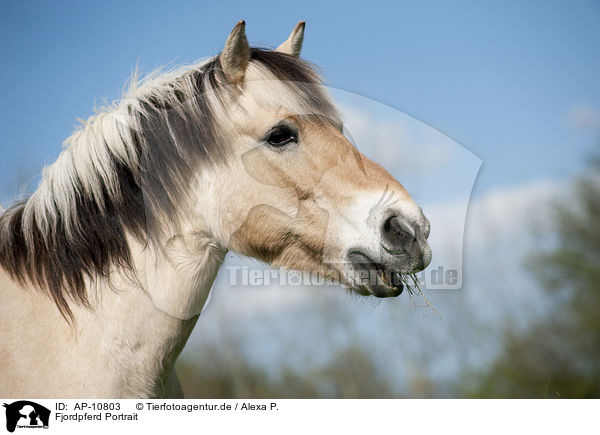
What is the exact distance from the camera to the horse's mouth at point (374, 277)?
2.25 m

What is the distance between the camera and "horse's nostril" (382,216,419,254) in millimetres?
2139

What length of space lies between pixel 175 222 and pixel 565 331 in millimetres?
10953

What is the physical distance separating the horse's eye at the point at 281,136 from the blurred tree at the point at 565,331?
27.3 ft

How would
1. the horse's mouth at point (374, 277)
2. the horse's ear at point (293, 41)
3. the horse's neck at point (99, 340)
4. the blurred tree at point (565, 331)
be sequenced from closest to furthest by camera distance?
the horse's neck at point (99, 340), the horse's mouth at point (374, 277), the horse's ear at point (293, 41), the blurred tree at point (565, 331)

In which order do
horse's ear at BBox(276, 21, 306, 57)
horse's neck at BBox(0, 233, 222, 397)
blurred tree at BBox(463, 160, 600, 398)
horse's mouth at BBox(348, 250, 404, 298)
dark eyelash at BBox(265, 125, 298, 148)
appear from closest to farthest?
1. horse's neck at BBox(0, 233, 222, 397)
2. horse's mouth at BBox(348, 250, 404, 298)
3. dark eyelash at BBox(265, 125, 298, 148)
4. horse's ear at BBox(276, 21, 306, 57)
5. blurred tree at BBox(463, 160, 600, 398)

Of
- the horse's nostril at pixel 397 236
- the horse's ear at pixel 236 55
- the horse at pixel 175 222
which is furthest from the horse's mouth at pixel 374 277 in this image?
the horse's ear at pixel 236 55

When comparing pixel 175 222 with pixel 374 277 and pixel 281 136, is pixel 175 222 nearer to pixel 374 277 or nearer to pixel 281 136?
pixel 281 136

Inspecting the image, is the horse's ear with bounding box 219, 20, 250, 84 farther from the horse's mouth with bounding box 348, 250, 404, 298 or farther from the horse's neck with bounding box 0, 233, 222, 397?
the horse's mouth with bounding box 348, 250, 404, 298

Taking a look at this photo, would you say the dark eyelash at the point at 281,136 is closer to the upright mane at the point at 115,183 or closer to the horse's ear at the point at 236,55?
the upright mane at the point at 115,183

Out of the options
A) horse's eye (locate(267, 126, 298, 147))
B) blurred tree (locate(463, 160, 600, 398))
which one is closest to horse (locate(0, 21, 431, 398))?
horse's eye (locate(267, 126, 298, 147))
